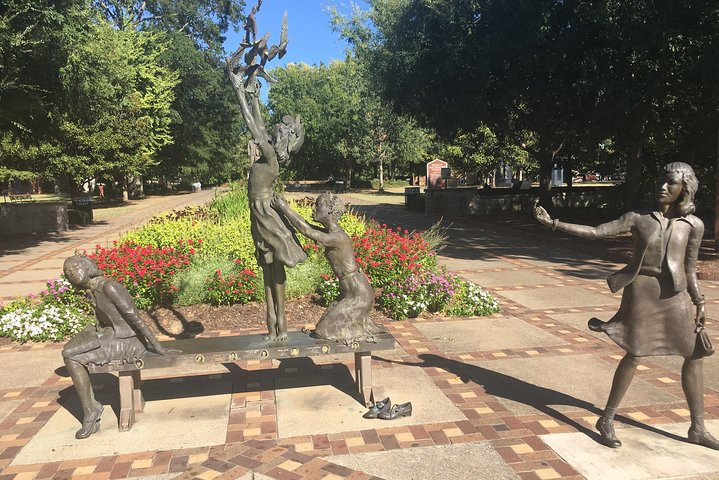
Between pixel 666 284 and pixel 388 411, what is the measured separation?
2422mm

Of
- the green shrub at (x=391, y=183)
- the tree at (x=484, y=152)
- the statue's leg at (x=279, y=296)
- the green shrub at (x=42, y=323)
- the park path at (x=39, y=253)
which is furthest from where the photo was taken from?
the green shrub at (x=391, y=183)

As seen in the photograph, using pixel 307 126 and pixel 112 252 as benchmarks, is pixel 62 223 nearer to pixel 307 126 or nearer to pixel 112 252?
pixel 112 252

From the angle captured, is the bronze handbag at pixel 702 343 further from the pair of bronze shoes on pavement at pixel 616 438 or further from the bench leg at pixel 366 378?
the bench leg at pixel 366 378

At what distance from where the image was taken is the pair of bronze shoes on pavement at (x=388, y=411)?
14.7 ft

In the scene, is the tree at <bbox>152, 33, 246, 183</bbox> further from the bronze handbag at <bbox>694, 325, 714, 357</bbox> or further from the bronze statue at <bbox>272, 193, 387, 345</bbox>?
the bronze handbag at <bbox>694, 325, 714, 357</bbox>

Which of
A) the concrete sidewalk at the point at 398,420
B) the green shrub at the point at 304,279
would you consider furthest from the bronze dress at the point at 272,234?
the green shrub at the point at 304,279

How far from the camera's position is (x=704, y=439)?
3.87 m

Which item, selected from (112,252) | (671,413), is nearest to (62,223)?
(112,252)

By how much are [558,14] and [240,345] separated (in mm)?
13939

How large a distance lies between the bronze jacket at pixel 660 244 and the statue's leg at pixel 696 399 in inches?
20.3

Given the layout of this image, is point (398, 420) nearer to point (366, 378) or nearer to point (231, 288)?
point (366, 378)

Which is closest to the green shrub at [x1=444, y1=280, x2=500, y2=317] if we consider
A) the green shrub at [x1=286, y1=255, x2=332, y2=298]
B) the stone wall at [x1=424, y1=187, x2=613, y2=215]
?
the green shrub at [x1=286, y1=255, x2=332, y2=298]

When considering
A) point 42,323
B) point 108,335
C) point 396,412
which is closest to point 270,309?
point 108,335

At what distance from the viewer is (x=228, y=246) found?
9.54 metres
